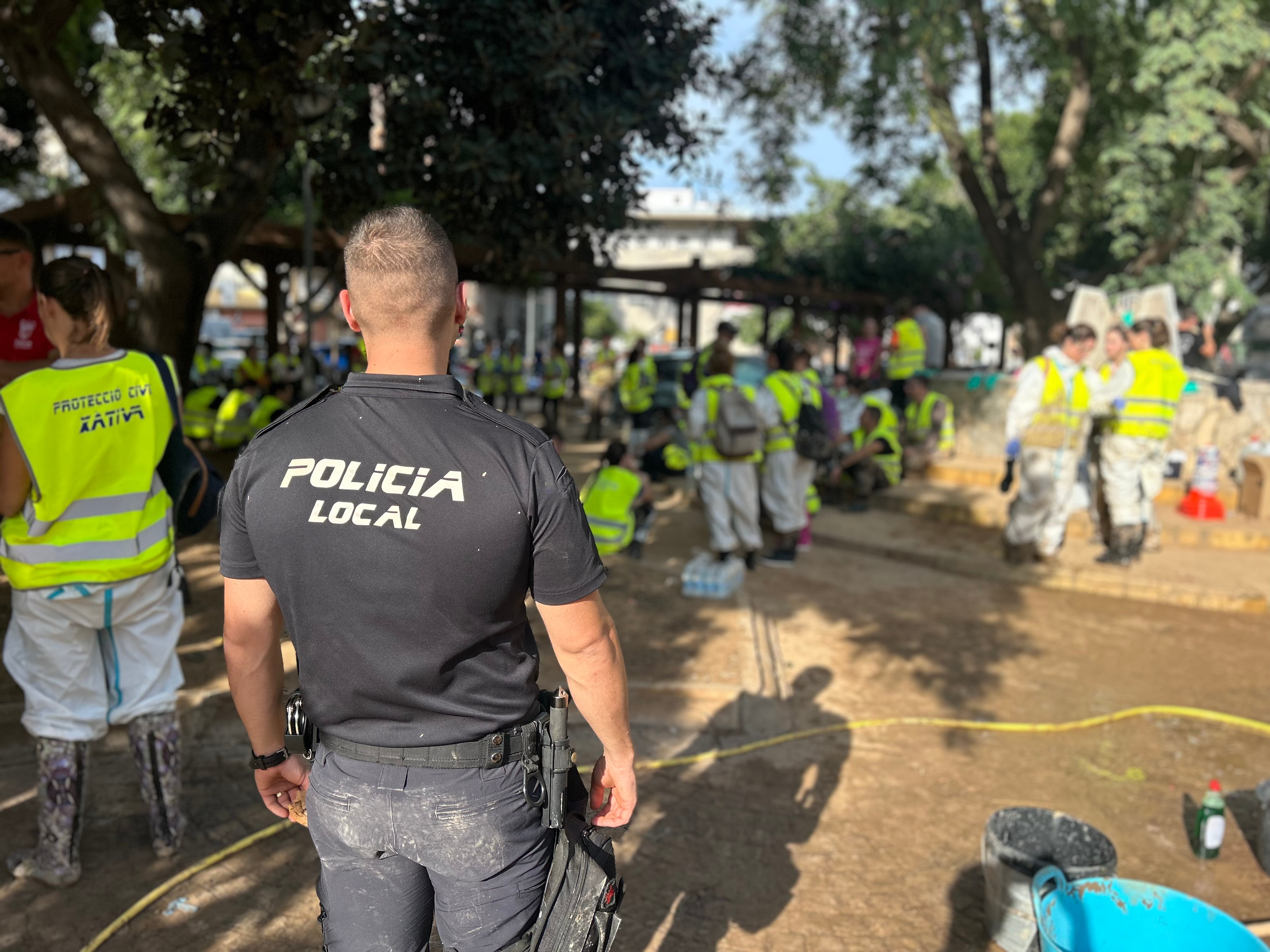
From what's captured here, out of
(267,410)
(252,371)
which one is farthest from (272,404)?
(252,371)

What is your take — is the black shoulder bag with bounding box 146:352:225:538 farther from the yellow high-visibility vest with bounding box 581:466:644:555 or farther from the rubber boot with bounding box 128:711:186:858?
the yellow high-visibility vest with bounding box 581:466:644:555

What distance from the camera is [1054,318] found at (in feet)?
50.8

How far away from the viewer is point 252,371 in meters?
14.1

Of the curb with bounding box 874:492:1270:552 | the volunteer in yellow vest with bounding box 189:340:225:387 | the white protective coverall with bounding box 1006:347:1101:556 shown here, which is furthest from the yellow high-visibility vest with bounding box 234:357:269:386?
the white protective coverall with bounding box 1006:347:1101:556

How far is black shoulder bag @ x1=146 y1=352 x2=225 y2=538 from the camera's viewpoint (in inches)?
132

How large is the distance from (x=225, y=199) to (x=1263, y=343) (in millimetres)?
37637

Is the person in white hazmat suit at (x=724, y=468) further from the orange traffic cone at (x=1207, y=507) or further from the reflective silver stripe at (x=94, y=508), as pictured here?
the orange traffic cone at (x=1207, y=507)

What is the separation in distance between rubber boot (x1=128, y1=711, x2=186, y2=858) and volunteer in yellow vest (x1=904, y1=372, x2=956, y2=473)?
9664mm

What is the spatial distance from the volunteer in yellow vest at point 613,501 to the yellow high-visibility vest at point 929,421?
5607mm

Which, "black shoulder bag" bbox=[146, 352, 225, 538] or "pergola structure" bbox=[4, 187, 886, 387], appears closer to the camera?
"black shoulder bag" bbox=[146, 352, 225, 538]

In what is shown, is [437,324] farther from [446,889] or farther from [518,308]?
[518,308]

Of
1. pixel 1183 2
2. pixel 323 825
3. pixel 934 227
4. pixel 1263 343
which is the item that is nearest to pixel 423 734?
pixel 323 825

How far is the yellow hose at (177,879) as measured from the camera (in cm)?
304

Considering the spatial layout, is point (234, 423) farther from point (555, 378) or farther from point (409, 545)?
point (409, 545)
